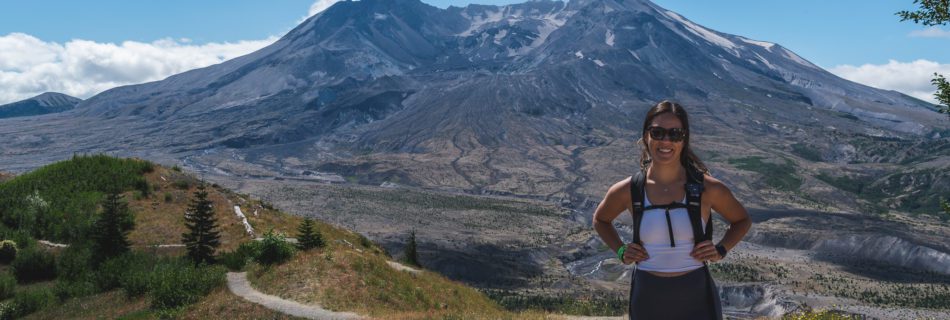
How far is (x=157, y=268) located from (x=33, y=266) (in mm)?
6215

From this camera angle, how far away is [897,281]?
322 ft

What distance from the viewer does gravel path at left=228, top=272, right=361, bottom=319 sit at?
14.2 metres

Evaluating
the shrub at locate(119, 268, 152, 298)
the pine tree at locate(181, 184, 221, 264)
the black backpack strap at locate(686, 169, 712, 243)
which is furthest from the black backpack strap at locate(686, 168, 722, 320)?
the pine tree at locate(181, 184, 221, 264)

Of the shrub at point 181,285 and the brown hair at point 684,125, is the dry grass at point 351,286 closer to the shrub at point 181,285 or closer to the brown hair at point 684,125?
the shrub at point 181,285

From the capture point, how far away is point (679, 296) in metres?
5.09

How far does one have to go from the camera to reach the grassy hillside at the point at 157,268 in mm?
15141

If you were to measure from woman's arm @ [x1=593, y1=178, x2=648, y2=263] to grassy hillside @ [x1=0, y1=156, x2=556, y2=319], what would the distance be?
24.5 ft

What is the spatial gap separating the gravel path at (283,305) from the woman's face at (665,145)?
10.6m

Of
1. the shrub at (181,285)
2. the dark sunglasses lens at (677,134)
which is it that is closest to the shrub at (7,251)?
the shrub at (181,285)

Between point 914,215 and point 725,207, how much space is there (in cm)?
19366

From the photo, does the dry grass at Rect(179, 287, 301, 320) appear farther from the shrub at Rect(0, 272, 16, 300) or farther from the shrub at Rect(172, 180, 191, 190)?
the shrub at Rect(172, 180, 191, 190)

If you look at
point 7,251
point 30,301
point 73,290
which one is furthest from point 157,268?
point 7,251

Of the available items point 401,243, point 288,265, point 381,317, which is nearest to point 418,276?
point 288,265

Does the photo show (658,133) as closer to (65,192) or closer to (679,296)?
(679,296)
